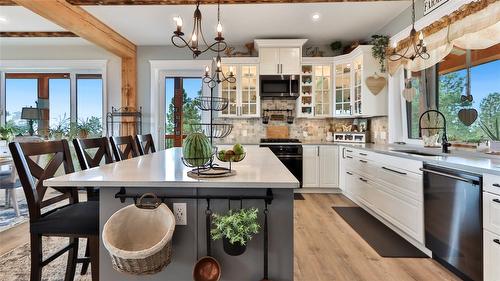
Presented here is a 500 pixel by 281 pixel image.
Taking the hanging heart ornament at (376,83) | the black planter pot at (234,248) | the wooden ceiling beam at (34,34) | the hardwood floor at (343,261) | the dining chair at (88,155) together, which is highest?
the wooden ceiling beam at (34,34)

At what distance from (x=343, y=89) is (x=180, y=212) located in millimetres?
4280

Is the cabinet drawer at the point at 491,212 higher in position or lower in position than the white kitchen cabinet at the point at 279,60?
lower

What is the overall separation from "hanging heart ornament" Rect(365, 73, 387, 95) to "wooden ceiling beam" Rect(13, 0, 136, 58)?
4.06 metres

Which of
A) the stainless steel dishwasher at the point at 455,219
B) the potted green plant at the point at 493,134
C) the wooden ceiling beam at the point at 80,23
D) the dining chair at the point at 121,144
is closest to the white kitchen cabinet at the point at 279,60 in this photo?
the wooden ceiling beam at the point at 80,23

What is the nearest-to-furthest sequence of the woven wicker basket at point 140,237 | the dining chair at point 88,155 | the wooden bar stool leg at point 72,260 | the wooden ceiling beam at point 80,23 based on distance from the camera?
the woven wicker basket at point 140,237 < the wooden bar stool leg at point 72,260 < the dining chair at point 88,155 < the wooden ceiling beam at point 80,23

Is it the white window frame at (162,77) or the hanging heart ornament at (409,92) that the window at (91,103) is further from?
the hanging heart ornament at (409,92)

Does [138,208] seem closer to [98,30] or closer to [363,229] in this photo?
[363,229]

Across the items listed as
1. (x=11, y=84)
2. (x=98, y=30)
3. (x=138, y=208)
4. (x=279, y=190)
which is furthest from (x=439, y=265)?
(x=11, y=84)

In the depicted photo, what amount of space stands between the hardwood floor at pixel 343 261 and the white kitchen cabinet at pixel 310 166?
4.98ft

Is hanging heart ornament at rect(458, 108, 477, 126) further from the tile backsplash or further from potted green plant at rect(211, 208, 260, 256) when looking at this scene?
potted green plant at rect(211, 208, 260, 256)

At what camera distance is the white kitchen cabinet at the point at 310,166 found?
4883mm

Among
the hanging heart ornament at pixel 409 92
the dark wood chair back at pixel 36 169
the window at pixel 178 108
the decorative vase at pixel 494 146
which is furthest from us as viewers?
the window at pixel 178 108

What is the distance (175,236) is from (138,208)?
254 mm

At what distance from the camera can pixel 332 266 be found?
2.35 metres
